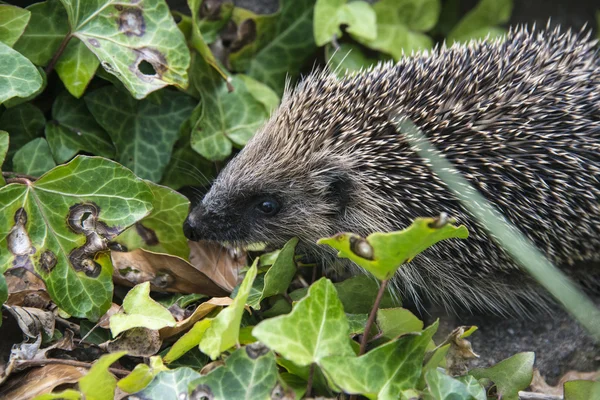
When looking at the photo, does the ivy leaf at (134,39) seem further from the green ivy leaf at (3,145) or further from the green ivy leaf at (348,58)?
the green ivy leaf at (348,58)

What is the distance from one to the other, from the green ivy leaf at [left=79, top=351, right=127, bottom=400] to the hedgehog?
0.98 meters

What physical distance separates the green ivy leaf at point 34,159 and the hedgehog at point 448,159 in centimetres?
65

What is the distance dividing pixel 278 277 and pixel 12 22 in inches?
58.3

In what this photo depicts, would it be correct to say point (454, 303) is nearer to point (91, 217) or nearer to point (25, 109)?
point (91, 217)

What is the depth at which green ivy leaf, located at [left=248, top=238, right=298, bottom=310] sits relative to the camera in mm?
2564

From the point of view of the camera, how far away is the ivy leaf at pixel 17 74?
2660mm

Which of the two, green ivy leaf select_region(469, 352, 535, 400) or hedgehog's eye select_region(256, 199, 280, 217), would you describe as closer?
green ivy leaf select_region(469, 352, 535, 400)

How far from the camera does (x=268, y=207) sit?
3092 millimetres

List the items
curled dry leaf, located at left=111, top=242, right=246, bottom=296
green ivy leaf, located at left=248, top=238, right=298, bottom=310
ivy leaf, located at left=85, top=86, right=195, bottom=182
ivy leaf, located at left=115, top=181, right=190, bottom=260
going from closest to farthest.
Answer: green ivy leaf, located at left=248, top=238, right=298, bottom=310
curled dry leaf, located at left=111, top=242, right=246, bottom=296
ivy leaf, located at left=115, top=181, right=190, bottom=260
ivy leaf, located at left=85, top=86, right=195, bottom=182

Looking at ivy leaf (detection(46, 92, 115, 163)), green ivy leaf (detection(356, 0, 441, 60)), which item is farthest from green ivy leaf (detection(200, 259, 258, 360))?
green ivy leaf (detection(356, 0, 441, 60))

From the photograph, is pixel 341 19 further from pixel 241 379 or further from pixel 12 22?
pixel 241 379

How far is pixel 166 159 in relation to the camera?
333cm

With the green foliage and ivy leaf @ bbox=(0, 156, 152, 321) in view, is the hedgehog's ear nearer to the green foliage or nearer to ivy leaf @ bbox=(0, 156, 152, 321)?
the green foliage

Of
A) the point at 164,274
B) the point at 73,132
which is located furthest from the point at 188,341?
the point at 73,132
